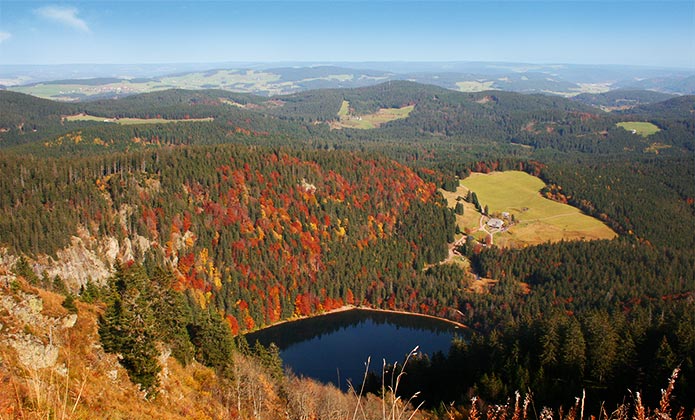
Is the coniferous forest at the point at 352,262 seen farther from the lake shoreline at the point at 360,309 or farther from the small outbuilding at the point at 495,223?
the small outbuilding at the point at 495,223

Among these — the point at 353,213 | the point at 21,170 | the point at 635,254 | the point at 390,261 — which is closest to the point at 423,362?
the point at 390,261

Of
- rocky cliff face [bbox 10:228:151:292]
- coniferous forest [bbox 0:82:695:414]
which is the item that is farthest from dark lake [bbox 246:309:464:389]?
rocky cliff face [bbox 10:228:151:292]

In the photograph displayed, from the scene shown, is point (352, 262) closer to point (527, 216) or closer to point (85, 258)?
point (85, 258)

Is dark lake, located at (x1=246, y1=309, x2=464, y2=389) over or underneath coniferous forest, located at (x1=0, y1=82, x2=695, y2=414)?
underneath

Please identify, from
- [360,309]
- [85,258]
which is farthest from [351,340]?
[85,258]

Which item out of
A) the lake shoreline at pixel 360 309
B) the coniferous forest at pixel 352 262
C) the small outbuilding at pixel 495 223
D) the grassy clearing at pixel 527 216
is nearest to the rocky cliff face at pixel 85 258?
the coniferous forest at pixel 352 262

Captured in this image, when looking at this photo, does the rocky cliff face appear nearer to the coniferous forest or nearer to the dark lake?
the coniferous forest
